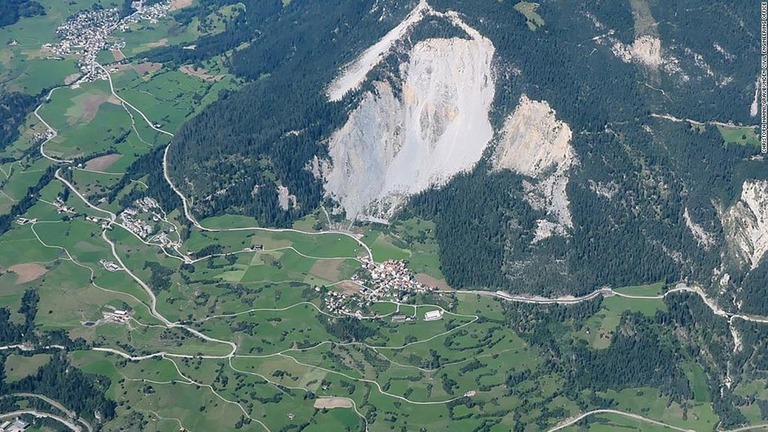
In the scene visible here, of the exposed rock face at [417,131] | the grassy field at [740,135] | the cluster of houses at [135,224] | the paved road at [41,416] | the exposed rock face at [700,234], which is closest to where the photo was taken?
the paved road at [41,416]

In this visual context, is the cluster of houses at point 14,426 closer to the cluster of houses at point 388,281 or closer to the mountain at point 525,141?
the cluster of houses at point 388,281

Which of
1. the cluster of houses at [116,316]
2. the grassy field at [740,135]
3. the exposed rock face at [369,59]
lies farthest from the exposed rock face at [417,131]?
the cluster of houses at [116,316]

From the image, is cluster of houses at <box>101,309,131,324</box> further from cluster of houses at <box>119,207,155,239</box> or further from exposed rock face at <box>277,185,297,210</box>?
exposed rock face at <box>277,185,297,210</box>

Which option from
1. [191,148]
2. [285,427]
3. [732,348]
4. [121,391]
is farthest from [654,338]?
[191,148]

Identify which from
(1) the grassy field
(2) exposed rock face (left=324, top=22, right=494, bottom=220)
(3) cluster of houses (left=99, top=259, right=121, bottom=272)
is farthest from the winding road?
(1) the grassy field

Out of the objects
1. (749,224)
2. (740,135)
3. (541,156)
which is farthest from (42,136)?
(749,224)

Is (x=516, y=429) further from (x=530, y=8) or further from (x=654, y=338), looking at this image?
(x=530, y=8)
